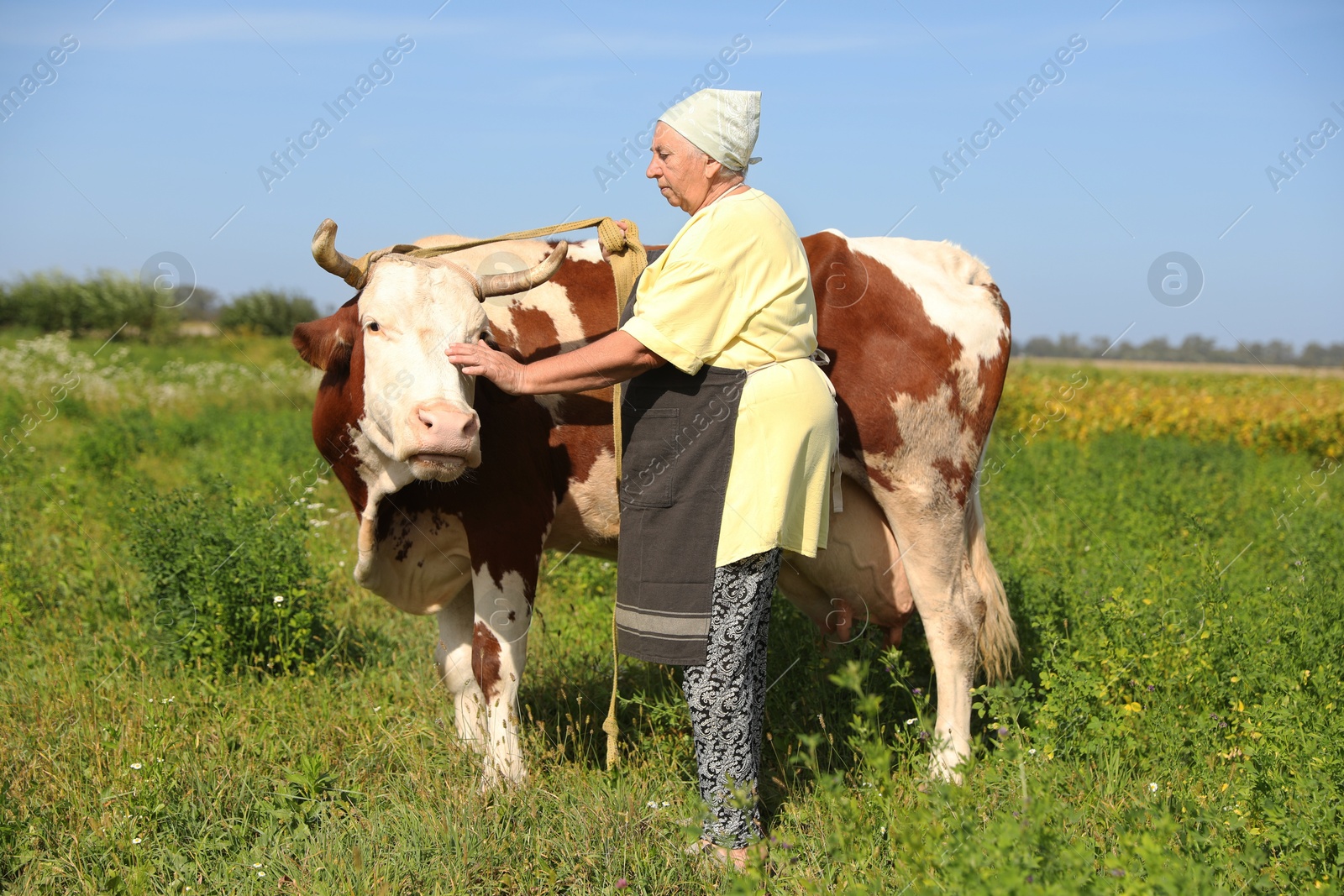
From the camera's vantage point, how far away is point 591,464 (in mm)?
4109

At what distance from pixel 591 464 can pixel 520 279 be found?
→ 821 millimetres

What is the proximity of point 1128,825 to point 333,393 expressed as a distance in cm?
308

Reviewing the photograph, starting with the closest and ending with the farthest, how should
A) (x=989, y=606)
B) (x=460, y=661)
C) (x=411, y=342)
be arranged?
(x=411, y=342)
(x=460, y=661)
(x=989, y=606)

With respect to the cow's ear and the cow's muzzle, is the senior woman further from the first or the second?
the cow's ear

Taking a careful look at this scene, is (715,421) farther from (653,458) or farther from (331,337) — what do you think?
(331,337)

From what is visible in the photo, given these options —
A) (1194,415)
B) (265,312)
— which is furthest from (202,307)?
(1194,415)

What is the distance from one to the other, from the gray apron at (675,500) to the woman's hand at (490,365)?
1.24ft

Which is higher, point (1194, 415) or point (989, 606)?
point (989, 606)

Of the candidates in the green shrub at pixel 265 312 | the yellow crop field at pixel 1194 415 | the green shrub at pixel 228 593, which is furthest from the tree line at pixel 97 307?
the green shrub at pixel 228 593

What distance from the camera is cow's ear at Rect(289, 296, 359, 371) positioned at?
3.70 meters

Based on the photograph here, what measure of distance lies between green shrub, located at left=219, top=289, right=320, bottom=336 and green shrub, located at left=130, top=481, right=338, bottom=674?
33916mm

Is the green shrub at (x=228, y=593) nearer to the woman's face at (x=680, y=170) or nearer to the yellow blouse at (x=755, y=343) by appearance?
the yellow blouse at (x=755, y=343)

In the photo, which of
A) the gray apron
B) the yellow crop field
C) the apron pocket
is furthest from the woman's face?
the yellow crop field

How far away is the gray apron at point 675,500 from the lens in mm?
3180
